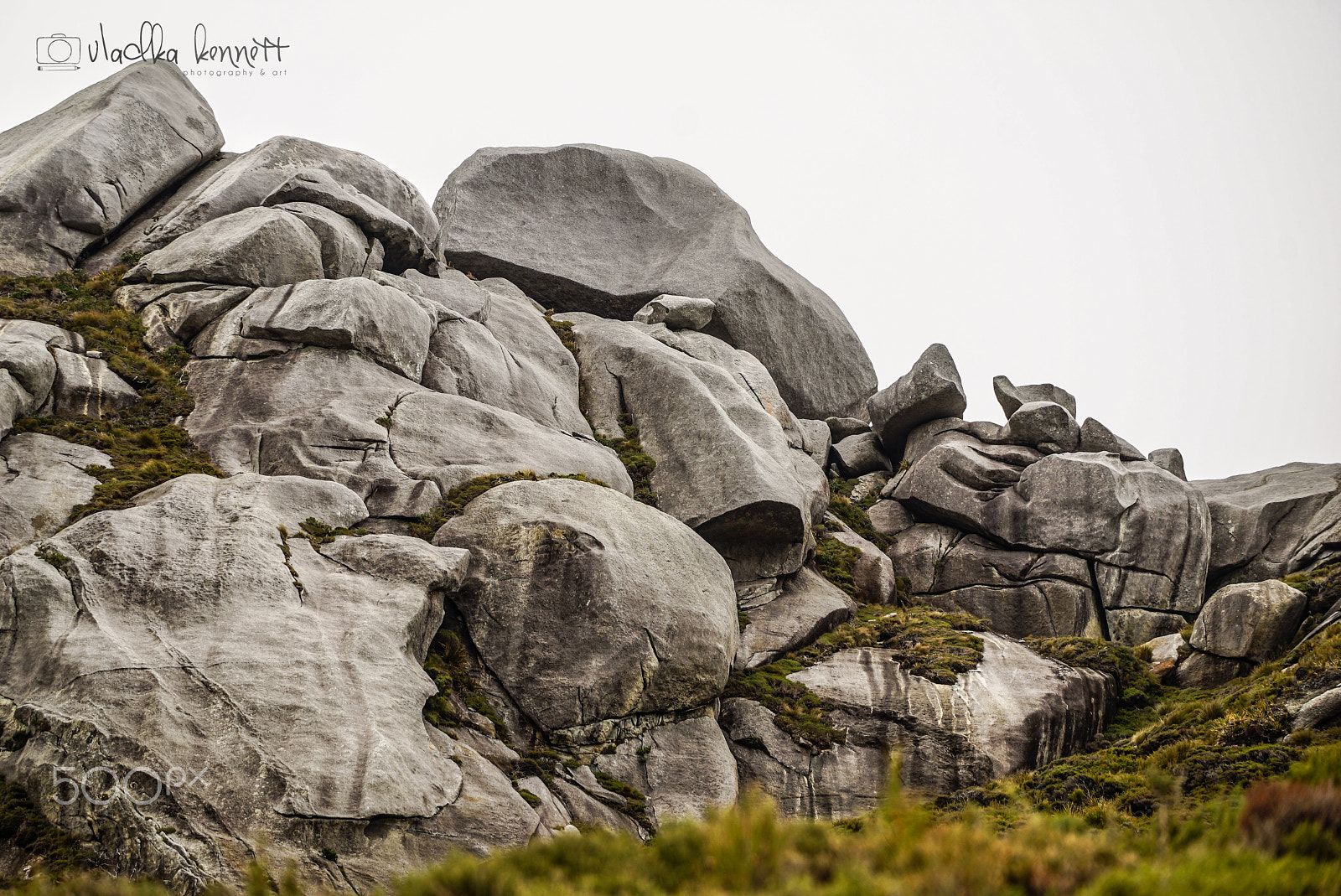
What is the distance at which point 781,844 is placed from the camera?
6391mm

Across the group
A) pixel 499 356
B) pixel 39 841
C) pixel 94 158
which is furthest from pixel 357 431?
pixel 94 158

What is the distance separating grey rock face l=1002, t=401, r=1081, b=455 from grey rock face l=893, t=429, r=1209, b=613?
1.90 metres

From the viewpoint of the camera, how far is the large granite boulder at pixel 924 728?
21156 millimetres

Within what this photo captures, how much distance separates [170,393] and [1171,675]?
98.6ft

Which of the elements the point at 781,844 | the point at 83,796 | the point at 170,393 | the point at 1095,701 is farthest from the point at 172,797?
the point at 1095,701

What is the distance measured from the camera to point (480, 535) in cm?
2011

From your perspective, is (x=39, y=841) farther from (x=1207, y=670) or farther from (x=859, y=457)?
(x=859, y=457)

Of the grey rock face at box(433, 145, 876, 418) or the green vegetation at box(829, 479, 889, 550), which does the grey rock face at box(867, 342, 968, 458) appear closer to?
the green vegetation at box(829, 479, 889, 550)

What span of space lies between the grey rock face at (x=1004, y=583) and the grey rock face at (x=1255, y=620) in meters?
6.43

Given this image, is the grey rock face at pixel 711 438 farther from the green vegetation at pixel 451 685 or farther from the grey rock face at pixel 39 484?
the grey rock face at pixel 39 484

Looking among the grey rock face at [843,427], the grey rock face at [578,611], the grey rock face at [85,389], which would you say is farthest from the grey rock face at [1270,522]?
the grey rock face at [85,389]

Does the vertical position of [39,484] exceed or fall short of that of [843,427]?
it exceeds it

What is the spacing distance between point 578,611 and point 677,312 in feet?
73.2

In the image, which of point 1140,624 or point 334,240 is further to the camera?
point 1140,624
